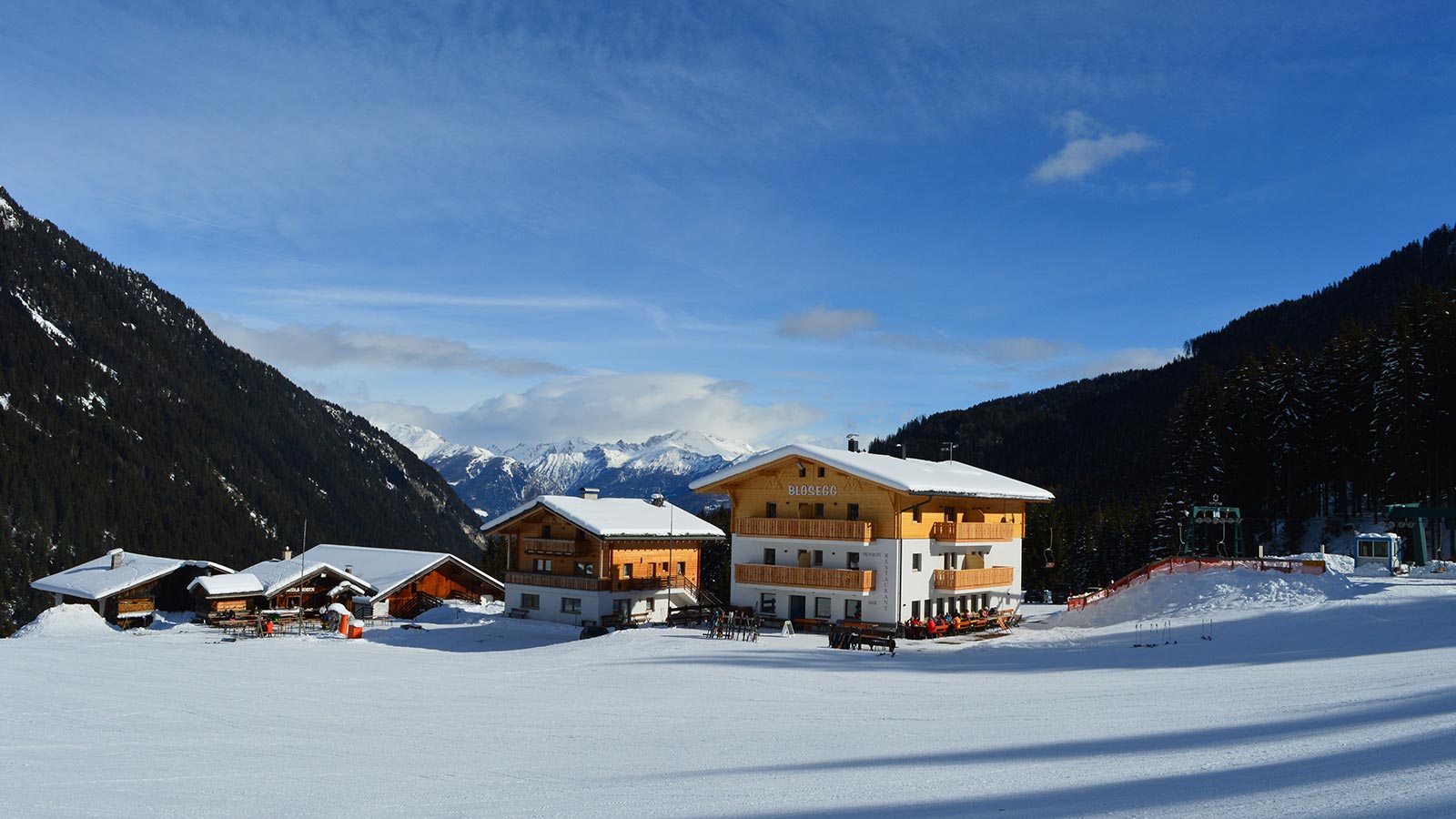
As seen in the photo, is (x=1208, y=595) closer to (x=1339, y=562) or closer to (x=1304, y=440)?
(x=1339, y=562)

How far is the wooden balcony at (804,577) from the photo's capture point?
4344 centimetres

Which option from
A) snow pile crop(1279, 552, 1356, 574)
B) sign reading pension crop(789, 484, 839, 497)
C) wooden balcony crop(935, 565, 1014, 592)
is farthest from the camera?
sign reading pension crop(789, 484, 839, 497)

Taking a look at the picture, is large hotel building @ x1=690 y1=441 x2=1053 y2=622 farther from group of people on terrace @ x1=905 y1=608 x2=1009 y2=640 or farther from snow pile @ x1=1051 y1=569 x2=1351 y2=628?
snow pile @ x1=1051 y1=569 x2=1351 y2=628

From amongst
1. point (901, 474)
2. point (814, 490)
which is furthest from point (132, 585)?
point (901, 474)

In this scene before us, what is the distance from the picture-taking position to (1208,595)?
1667 inches

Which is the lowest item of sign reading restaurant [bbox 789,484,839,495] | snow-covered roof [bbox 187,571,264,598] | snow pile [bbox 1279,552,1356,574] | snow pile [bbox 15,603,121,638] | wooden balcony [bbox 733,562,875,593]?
snow pile [bbox 15,603,121,638]

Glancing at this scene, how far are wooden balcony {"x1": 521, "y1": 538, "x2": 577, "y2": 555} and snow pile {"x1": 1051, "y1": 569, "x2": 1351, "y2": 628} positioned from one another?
77.1ft

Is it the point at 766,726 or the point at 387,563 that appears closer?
the point at 766,726

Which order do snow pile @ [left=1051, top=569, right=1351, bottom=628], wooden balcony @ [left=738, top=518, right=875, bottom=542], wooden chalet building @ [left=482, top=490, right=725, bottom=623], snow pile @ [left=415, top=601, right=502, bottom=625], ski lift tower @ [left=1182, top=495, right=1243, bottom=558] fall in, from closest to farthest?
snow pile @ [left=1051, top=569, right=1351, bottom=628] → wooden balcony @ [left=738, top=518, right=875, bottom=542] → wooden chalet building @ [left=482, top=490, right=725, bottom=623] → snow pile @ [left=415, top=601, right=502, bottom=625] → ski lift tower @ [left=1182, top=495, right=1243, bottom=558]

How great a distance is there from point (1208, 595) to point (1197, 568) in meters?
3.48

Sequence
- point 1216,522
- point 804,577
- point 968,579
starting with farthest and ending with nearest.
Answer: point 1216,522 → point 968,579 → point 804,577

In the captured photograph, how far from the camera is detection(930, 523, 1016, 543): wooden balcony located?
4650 centimetres

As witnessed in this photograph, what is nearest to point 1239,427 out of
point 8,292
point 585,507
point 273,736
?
point 585,507

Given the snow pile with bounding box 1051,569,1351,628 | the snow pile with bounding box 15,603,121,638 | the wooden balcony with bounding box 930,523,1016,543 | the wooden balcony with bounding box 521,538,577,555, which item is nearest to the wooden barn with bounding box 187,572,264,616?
the snow pile with bounding box 15,603,121,638
